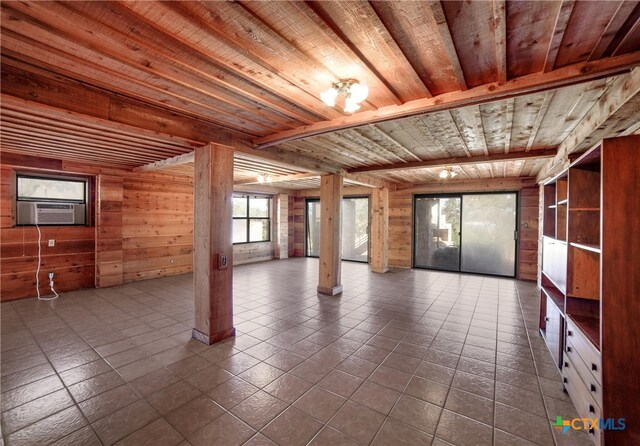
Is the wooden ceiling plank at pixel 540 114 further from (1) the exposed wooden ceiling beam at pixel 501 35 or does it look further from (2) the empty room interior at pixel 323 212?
(1) the exposed wooden ceiling beam at pixel 501 35

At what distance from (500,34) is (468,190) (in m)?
6.20

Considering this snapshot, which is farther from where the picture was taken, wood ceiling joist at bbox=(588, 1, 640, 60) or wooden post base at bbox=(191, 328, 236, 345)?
wooden post base at bbox=(191, 328, 236, 345)

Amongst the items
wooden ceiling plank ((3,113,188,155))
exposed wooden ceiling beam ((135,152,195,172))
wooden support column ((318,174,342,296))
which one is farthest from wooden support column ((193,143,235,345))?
wooden support column ((318,174,342,296))

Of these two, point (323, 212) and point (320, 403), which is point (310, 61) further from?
point (323, 212)

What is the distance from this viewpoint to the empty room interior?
61.3 inches

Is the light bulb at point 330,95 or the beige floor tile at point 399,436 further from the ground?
the light bulb at point 330,95

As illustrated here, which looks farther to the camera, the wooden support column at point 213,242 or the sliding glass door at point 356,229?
the sliding glass door at point 356,229

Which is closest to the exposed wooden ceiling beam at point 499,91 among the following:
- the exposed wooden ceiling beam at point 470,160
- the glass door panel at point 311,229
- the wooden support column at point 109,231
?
the exposed wooden ceiling beam at point 470,160

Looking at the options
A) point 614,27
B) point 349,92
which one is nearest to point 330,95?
point 349,92

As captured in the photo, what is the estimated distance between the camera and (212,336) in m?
3.10

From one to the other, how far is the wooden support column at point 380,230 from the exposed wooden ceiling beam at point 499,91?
4872 millimetres

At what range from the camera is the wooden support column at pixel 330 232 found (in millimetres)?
5078

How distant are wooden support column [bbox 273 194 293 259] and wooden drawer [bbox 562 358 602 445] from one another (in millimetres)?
7953

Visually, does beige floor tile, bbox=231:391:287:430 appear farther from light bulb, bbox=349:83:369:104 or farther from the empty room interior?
light bulb, bbox=349:83:369:104
